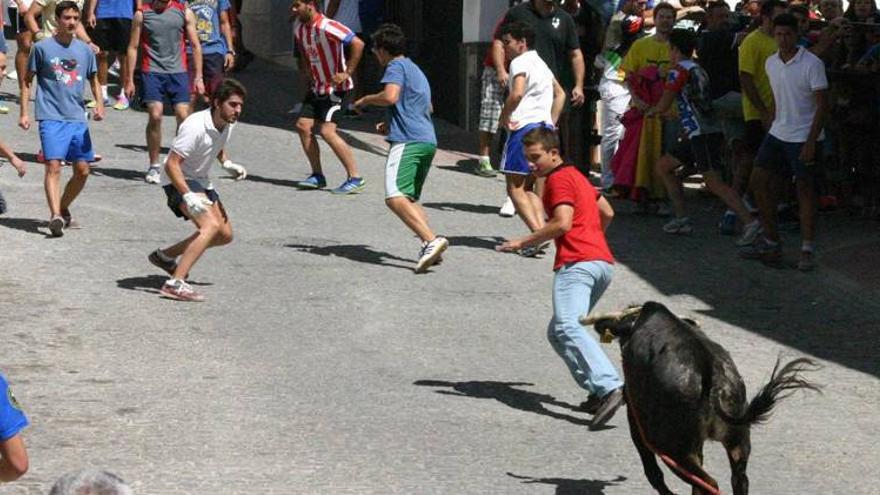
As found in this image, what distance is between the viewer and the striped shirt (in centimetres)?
1670

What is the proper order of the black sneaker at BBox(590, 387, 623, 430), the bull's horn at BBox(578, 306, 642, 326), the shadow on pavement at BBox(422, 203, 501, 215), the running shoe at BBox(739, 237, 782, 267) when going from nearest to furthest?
the bull's horn at BBox(578, 306, 642, 326) < the black sneaker at BBox(590, 387, 623, 430) < the running shoe at BBox(739, 237, 782, 267) < the shadow on pavement at BBox(422, 203, 501, 215)

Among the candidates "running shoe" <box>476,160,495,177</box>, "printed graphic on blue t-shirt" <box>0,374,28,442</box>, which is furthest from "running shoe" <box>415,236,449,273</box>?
"printed graphic on blue t-shirt" <box>0,374,28,442</box>

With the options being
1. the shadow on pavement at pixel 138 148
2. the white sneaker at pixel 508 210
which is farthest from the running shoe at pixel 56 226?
the shadow on pavement at pixel 138 148

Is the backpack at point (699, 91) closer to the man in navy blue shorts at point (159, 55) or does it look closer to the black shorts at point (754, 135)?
the black shorts at point (754, 135)

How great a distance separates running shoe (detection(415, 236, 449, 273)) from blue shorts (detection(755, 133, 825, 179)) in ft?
9.02

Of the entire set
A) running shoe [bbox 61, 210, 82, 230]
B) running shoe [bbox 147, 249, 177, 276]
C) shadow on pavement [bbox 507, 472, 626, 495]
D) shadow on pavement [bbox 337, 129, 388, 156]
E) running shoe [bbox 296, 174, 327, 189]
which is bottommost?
shadow on pavement [bbox 337, 129, 388, 156]

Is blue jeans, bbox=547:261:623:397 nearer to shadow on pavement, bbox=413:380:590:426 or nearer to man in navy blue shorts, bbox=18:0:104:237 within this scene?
shadow on pavement, bbox=413:380:590:426

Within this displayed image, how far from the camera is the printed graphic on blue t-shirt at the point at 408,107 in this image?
13875 mm

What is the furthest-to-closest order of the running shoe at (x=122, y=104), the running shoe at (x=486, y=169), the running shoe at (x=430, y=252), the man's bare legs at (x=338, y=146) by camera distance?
the running shoe at (x=122, y=104) < the running shoe at (x=486, y=169) < the man's bare legs at (x=338, y=146) < the running shoe at (x=430, y=252)

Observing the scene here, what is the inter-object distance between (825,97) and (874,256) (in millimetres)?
1385

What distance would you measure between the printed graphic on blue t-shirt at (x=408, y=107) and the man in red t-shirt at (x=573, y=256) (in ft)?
14.0

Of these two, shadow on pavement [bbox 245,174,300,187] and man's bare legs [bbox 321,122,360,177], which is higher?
man's bare legs [bbox 321,122,360,177]

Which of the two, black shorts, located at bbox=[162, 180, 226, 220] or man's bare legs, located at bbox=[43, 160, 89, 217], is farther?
man's bare legs, located at bbox=[43, 160, 89, 217]

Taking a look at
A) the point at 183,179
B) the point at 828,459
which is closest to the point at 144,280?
the point at 183,179
